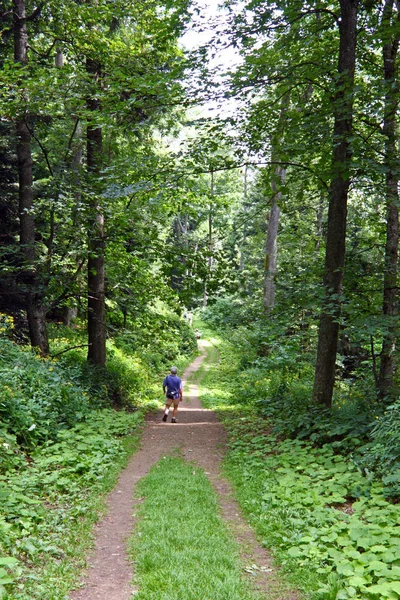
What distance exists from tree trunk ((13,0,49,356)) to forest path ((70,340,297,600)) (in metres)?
3.98

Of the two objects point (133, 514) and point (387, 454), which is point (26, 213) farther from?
point (387, 454)

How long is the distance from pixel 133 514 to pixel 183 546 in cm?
132

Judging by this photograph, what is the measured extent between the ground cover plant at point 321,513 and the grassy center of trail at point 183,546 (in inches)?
21.5

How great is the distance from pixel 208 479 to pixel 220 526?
2.00m

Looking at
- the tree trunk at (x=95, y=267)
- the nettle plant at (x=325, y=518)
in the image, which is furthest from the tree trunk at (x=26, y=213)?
the nettle plant at (x=325, y=518)

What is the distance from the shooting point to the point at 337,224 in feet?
28.3

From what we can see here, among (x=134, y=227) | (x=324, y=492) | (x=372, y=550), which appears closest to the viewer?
(x=372, y=550)

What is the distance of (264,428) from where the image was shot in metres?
10.3

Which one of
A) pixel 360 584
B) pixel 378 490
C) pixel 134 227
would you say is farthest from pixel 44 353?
pixel 360 584

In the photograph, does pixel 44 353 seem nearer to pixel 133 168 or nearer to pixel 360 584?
pixel 133 168

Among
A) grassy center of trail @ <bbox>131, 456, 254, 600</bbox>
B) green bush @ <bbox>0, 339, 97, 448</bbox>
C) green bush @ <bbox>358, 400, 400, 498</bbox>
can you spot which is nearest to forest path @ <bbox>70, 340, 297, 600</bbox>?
grassy center of trail @ <bbox>131, 456, 254, 600</bbox>

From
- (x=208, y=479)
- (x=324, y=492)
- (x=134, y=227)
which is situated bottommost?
(x=208, y=479)

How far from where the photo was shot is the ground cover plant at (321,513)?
4031 millimetres

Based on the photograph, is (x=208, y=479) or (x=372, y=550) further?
(x=208, y=479)
